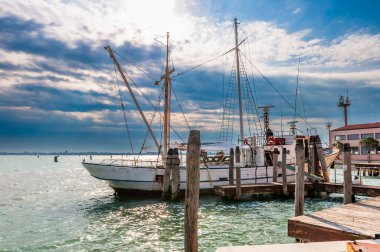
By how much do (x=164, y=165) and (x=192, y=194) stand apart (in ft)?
53.9

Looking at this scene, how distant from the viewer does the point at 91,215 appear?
1825 centimetres

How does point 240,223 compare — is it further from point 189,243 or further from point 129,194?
point 129,194

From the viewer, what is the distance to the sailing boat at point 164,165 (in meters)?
22.2

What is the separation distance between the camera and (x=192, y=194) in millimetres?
7074

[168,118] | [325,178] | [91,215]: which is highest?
[168,118]

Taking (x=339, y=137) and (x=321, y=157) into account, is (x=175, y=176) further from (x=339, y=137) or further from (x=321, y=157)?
(x=339, y=137)

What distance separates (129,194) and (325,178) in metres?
16.1

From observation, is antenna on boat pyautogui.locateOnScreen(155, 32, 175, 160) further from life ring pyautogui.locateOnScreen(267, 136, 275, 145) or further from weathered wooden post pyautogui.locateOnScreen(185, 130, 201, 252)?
weathered wooden post pyautogui.locateOnScreen(185, 130, 201, 252)

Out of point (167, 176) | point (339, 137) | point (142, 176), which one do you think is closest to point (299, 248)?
point (167, 176)

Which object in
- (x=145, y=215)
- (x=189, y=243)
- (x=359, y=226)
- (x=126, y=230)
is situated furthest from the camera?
(x=145, y=215)

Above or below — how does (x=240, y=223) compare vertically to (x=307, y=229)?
below

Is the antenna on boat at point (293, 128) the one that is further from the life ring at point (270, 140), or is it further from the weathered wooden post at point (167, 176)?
the weathered wooden post at point (167, 176)

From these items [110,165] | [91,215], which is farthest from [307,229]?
[110,165]

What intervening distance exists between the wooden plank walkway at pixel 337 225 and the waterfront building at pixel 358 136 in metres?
62.7
